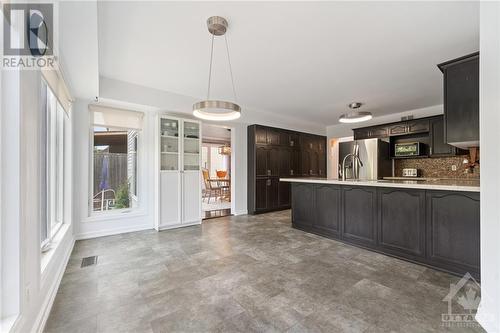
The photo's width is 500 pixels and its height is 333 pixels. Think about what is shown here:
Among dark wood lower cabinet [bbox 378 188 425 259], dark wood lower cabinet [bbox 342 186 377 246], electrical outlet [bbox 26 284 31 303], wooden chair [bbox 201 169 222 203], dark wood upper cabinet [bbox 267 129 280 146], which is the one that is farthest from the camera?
wooden chair [bbox 201 169 222 203]

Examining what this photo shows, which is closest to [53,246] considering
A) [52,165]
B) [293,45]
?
[52,165]

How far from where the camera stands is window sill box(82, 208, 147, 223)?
3.80m

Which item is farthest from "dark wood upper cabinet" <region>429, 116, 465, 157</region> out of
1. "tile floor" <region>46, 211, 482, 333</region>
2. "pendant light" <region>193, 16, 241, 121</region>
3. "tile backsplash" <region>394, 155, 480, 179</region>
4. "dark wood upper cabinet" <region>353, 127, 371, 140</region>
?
"pendant light" <region>193, 16, 241, 121</region>

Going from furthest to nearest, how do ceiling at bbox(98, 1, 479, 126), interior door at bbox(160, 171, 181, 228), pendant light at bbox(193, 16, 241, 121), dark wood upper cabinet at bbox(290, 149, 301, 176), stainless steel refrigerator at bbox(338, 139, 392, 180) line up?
1. dark wood upper cabinet at bbox(290, 149, 301, 176)
2. stainless steel refrigerator at bbox(338, 139, 392, 180)
3. interior door at bbox(160, 171, 181, 228)
4. pendant light at bbox(193, 16, 241, 121)
5. ceiling at bbox(98, 1, 479, 126)

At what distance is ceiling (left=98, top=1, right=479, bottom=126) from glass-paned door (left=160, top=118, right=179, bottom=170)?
670 mm

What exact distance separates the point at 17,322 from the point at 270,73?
12.0 ft

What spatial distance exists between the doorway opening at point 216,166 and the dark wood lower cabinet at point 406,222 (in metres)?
3.86

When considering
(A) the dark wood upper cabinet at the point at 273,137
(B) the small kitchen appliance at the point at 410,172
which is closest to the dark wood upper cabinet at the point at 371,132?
(B) the small kitchen appliance at the point at 410,172

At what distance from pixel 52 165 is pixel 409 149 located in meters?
6.84

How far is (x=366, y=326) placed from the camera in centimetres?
163

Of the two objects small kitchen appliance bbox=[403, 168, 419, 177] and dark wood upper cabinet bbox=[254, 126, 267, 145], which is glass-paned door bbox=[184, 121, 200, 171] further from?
small kitchen appliance bbox=[403, 168, 419, 177]

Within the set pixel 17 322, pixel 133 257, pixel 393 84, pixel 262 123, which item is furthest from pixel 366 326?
pixel 262 123

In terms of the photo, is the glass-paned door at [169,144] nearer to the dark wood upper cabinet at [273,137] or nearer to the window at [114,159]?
the window at [114,159]

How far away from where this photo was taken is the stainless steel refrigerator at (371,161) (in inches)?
212
